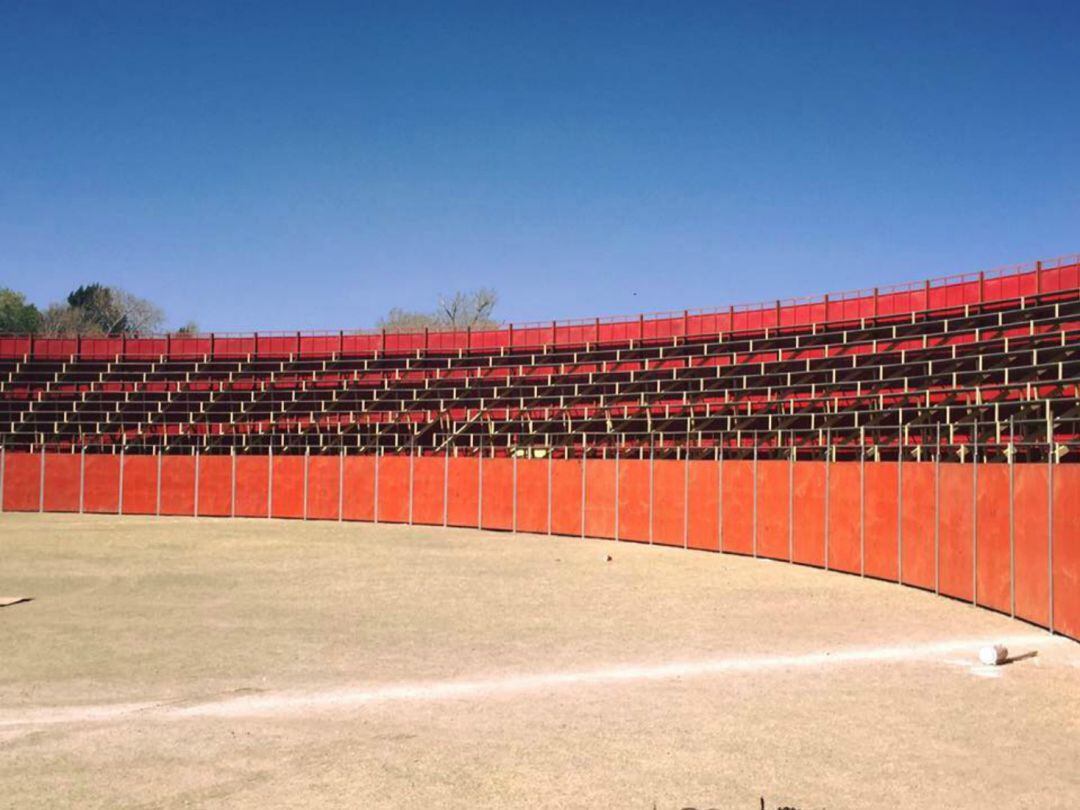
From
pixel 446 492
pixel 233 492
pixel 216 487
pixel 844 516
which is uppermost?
pixel 844 516

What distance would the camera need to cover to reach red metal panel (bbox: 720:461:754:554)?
29.7 m

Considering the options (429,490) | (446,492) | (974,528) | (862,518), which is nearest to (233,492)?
(429,490)

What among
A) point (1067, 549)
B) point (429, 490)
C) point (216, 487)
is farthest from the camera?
point (216, 487)

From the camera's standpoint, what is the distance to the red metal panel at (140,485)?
4462cm

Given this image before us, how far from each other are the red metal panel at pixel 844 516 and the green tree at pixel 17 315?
10906cm

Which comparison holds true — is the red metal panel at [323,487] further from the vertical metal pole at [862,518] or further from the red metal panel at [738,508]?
the vertical metal pole at [862,518]

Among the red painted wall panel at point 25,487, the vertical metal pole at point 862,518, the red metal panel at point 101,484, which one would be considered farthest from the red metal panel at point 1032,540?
the red painted wall panel at point 25,487

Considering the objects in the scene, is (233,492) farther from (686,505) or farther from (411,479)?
(686,505)

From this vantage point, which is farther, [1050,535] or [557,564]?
[557,564]

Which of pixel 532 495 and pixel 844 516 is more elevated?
pixel 844 516

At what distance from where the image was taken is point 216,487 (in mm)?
44000

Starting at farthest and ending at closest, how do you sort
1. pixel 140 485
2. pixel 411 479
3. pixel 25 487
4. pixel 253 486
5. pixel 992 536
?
pixel 25 487, pixel 140 485, pixel 253 486, pixel 411 479, pixel 992 536

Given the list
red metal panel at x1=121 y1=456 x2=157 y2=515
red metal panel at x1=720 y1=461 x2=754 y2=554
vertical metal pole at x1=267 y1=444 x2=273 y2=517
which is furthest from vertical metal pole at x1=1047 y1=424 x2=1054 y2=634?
red metal panel at x1=121 y1=456 x2=157 y2=515

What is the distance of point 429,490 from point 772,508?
49.4 feet
